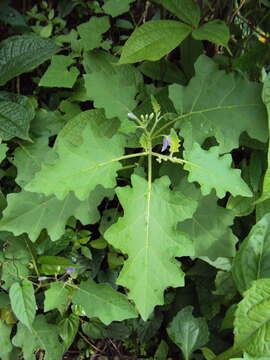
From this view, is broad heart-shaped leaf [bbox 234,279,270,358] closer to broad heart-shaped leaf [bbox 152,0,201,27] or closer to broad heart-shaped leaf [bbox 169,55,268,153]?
broad heart-shaped leaf [bbox 169,55,268,153]

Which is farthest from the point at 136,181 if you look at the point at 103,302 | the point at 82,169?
the point at 103,302

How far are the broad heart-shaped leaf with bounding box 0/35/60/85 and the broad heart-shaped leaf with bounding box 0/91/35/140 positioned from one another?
0.06m

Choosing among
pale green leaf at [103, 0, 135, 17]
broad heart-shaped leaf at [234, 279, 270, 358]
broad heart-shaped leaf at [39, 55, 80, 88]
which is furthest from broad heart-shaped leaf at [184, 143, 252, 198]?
pale green leaf at [103, 0, 135, 17]

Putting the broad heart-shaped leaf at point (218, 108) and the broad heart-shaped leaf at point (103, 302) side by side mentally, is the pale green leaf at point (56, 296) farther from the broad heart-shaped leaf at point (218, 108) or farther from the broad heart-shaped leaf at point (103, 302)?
the broad heart-shaped leaf at point (218, 108)

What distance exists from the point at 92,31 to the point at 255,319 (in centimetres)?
83

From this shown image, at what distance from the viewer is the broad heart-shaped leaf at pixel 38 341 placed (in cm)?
108

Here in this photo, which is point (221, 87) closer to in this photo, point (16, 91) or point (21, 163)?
point (21, 163)

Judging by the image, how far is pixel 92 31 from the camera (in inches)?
47.6

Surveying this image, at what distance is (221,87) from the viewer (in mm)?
1014

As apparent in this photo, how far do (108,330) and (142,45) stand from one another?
0.79 meters

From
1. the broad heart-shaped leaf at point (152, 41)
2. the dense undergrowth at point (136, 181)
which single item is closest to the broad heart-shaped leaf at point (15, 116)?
the dense undergrowth at point (136, 181)

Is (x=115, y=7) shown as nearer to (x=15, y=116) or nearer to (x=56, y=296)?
(x=15, y=116)

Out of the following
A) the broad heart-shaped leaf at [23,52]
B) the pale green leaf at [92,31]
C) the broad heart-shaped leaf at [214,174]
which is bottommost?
the broad heart-shaped leaf at [214,174]

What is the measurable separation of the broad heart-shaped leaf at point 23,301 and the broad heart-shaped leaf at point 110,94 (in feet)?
1.43
